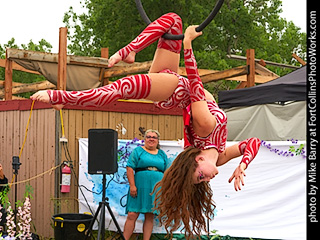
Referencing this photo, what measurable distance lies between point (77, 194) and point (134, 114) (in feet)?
4.38

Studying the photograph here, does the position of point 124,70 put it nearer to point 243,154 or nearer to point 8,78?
point 8,78

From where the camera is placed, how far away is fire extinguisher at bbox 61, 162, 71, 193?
692cm

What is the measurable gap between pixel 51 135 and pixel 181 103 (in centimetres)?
414

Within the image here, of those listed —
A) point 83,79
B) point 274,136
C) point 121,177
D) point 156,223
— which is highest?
point 83,79

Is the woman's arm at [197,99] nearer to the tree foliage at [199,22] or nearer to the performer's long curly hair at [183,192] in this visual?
the performer's long curly hair at [183,192]

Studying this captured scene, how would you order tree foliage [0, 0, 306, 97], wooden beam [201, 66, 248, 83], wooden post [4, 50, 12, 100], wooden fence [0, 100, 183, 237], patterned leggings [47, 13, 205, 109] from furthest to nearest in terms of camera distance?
tree foliage [0, 0, 306, 97], wooden beam [201, 66, 248, 83], wooden post [4, 50, 12, 100], wooden fence [0, 100, 183, 237], patterned leggings [47, 13, 205, 109]

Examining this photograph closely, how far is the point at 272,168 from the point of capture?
636 centimetres

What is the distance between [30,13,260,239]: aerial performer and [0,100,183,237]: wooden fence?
12.3 feet

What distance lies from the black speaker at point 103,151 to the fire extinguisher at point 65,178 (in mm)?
861

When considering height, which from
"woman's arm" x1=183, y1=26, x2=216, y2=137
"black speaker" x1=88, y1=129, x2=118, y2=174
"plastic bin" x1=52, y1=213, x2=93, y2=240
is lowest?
"plastic bin" x1=52, y1=213, x2=93, y2=240

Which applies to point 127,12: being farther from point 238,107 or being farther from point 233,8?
point 238,107

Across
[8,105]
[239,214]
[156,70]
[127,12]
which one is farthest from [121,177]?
[127,12]

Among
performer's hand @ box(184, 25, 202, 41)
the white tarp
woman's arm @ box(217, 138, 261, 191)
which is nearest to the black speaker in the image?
the white tarp

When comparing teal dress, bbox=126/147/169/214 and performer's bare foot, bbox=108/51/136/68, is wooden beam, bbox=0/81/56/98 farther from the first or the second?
performer's bare foot, bbox=108/51/136/68
